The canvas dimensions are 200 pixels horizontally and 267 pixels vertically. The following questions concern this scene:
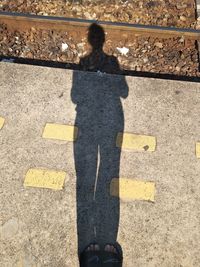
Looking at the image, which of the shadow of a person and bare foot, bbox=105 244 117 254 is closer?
bare foot, bbox=105 244 117 254

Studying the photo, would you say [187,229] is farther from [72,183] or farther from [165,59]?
[165,59]

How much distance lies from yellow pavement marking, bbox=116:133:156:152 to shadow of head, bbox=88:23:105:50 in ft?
6.85

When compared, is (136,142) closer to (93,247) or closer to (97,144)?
(97,144)

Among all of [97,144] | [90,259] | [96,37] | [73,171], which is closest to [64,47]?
[96,37]

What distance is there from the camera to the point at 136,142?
4.77 meters

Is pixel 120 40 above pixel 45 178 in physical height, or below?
above

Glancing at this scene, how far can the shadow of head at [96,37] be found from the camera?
20.6ft

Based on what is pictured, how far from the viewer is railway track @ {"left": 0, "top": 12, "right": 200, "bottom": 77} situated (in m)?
6.07

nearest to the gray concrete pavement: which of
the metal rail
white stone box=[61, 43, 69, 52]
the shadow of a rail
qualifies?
the shadow of a rail

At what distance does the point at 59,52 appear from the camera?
6309 millimetres

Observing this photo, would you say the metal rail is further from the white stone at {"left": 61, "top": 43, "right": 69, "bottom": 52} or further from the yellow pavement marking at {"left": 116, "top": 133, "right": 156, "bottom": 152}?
the yellow pavement marking at {"left": 116, "top": 133, "right": 156, "bottom": 152}

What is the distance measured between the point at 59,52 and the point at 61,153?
2254 mm

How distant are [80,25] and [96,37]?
0.32m

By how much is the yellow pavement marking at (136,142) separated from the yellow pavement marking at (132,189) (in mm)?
480
